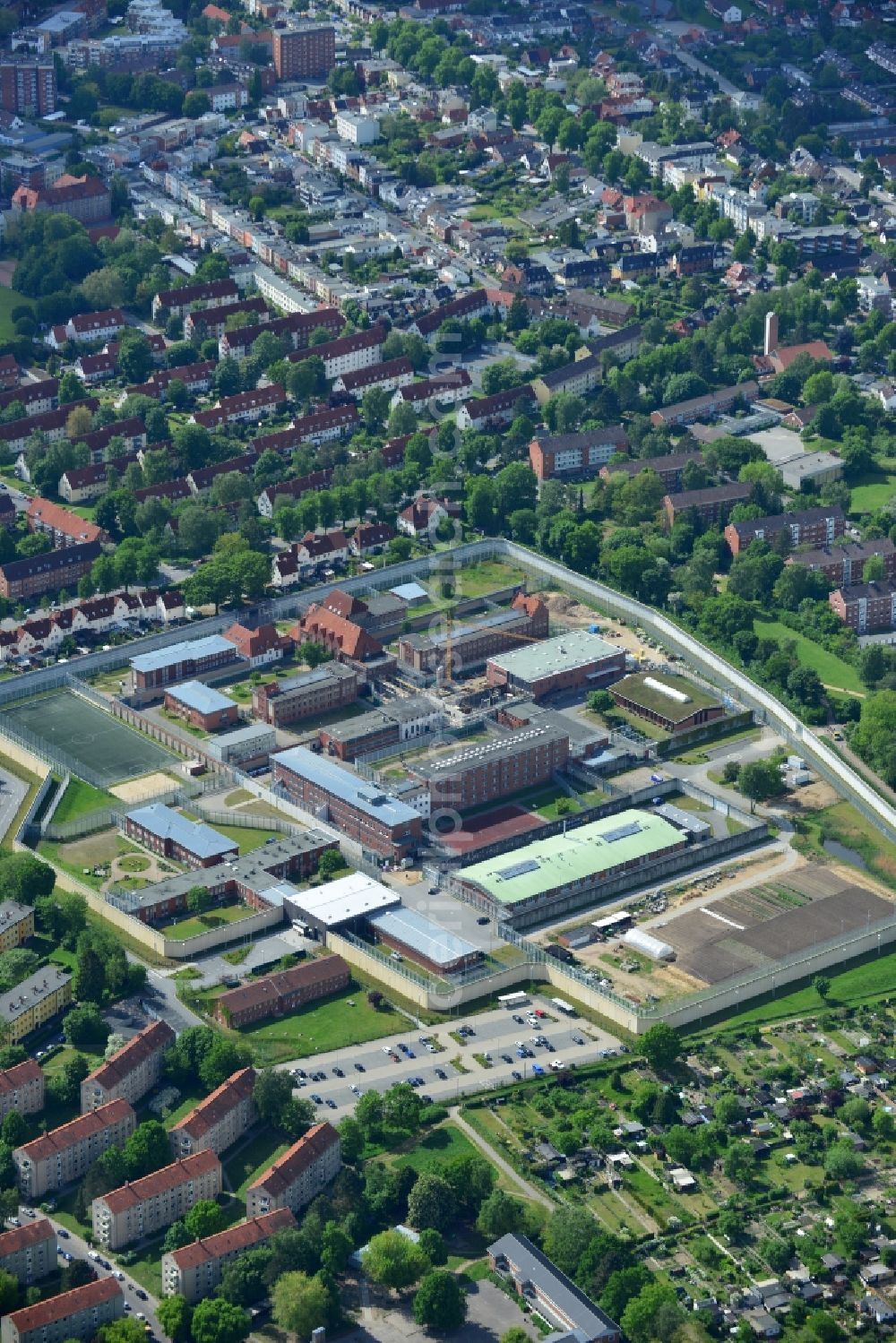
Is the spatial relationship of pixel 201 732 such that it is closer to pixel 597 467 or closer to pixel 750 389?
pixel 597 467

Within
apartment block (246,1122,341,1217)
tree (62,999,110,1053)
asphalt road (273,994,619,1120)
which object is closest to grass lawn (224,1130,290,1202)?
apartment block (246,1122,341,1217)

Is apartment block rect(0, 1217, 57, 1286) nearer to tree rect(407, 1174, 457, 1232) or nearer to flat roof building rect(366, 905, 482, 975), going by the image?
tree rect(407, 1174, 457, 1232)

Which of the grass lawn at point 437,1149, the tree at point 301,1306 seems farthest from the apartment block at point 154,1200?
the grass lawn at point 437,1149

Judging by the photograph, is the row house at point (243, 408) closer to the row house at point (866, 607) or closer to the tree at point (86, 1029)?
the row house at point (866, 607)

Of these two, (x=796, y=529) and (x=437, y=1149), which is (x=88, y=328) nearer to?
(x=796, y=529)

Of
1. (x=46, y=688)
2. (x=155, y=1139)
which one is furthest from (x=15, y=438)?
(x=155, y=1139)

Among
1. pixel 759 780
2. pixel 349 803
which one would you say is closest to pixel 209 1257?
pixel 349 803
